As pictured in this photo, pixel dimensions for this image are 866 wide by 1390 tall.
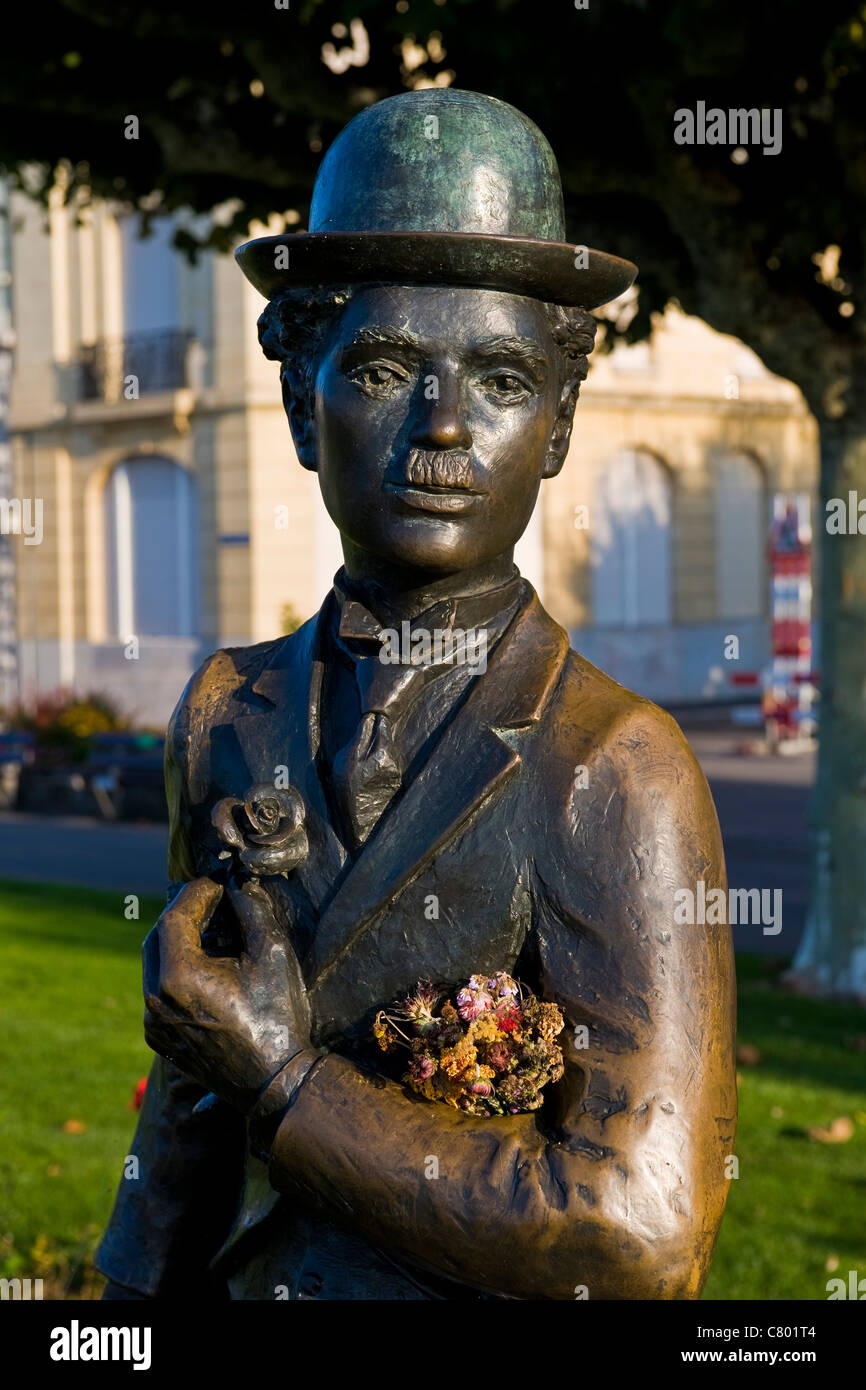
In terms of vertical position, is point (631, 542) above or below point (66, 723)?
above

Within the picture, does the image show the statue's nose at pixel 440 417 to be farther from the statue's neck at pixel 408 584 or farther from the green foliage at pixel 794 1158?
the green foliage at pixel 794 1158

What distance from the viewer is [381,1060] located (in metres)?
2.09

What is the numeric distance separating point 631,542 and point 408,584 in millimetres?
22873

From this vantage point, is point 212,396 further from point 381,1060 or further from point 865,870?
point 381,1060

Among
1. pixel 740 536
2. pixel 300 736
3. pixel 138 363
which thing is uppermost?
pixel 138 363

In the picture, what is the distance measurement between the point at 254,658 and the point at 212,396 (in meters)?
19.0

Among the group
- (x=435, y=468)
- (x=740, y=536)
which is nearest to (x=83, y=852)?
(x=435, y=468)

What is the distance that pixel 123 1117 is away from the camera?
6.30 meters

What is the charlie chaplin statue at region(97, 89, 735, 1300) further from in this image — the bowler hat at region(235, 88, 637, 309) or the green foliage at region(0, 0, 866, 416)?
the green foliage at region(0, 0, 866, 416)

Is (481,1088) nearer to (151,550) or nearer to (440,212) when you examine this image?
(440,212)

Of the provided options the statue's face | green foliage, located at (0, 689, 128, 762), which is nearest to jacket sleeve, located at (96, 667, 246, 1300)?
the statue's face

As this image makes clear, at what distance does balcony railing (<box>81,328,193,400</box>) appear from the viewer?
2136 cm

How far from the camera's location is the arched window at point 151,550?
2192 cm
